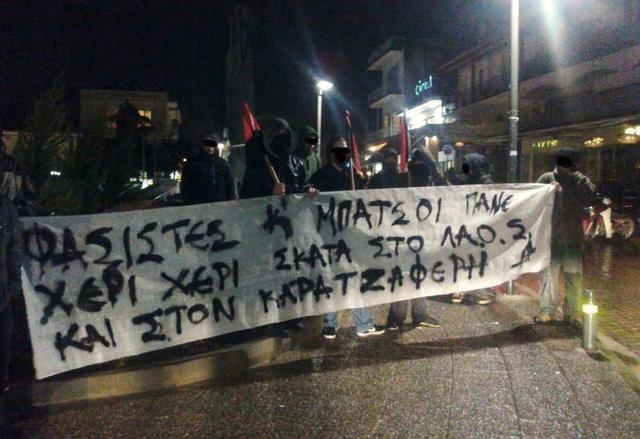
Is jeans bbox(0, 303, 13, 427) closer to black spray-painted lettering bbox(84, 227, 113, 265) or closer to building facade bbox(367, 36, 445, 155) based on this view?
black spray-painted lettering bbox(84, 227, 113, 265)

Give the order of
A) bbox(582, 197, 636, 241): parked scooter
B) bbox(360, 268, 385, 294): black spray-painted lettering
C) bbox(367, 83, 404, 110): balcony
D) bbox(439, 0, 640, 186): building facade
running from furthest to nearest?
bbox(367, 83, 404, 110): balcony < bbox(439, 0, 640, 186): building facade < bbox(582, 197, 636, 241): parked scooter < bbox(360, 268, 385, 294): black spray-painted lettering

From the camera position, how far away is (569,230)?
6047 mm

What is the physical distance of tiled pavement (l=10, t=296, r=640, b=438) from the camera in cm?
388

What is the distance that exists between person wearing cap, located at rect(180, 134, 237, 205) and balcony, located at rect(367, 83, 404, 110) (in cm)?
3341

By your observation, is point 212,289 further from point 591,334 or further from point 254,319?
point 591,334

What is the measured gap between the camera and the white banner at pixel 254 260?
4207 mm

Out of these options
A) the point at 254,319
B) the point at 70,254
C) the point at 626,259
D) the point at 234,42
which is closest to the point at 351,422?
the point at 254,319

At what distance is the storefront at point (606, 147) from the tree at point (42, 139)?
12.3 meters

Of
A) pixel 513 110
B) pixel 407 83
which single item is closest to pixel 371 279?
pixel 513 110

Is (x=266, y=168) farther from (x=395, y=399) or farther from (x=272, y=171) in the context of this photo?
(x=395, y=399)

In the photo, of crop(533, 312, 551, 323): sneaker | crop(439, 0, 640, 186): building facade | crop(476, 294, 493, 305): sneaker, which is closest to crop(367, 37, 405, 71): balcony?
crop(439, 0, 640, 186): building facade

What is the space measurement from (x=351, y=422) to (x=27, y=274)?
92.7 inches

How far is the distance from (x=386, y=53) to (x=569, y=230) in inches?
1386

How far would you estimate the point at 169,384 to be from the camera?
14.9 feet
